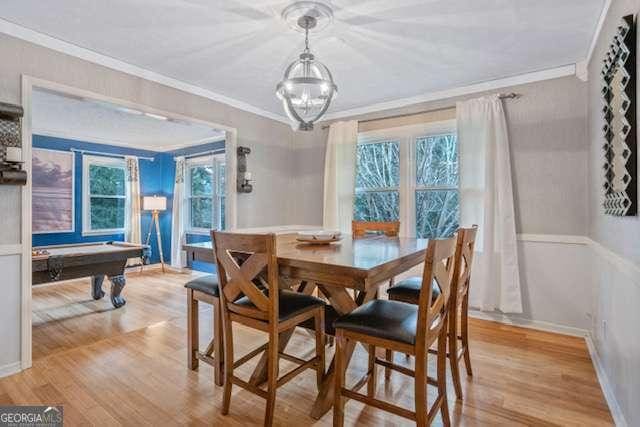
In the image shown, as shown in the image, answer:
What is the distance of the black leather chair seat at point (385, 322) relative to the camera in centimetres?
150

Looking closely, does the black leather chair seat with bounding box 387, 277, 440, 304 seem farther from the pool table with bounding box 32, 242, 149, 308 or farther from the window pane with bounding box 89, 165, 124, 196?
the window pane with bounding box 89, 165, 124, 196

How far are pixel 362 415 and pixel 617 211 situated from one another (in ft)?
5.64

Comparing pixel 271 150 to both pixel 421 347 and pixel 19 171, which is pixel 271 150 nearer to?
pixel 19 171

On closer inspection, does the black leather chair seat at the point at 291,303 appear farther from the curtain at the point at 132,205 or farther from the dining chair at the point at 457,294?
the curtain at the point at 132,205

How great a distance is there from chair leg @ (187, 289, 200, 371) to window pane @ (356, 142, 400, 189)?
258 centimetres

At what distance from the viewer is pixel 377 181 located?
4156 mm

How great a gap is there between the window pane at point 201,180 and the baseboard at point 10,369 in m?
3.70

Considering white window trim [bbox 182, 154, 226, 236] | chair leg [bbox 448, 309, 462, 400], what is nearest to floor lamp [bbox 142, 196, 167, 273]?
white window trim [bbox 182, 154, 226, 236]

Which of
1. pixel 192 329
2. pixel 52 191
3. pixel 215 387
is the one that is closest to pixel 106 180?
pixel 52 191

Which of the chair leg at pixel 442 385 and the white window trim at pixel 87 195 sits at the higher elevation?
the white window trim at pixel 87 195

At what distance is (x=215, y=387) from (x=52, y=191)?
4.76m

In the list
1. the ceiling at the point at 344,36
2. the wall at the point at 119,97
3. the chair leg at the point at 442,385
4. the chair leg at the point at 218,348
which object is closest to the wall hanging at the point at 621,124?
the ceiling at the point at 344,36

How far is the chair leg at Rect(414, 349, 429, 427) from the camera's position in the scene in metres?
1.44

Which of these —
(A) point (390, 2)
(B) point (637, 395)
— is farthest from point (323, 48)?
(B) point (637, 395)
